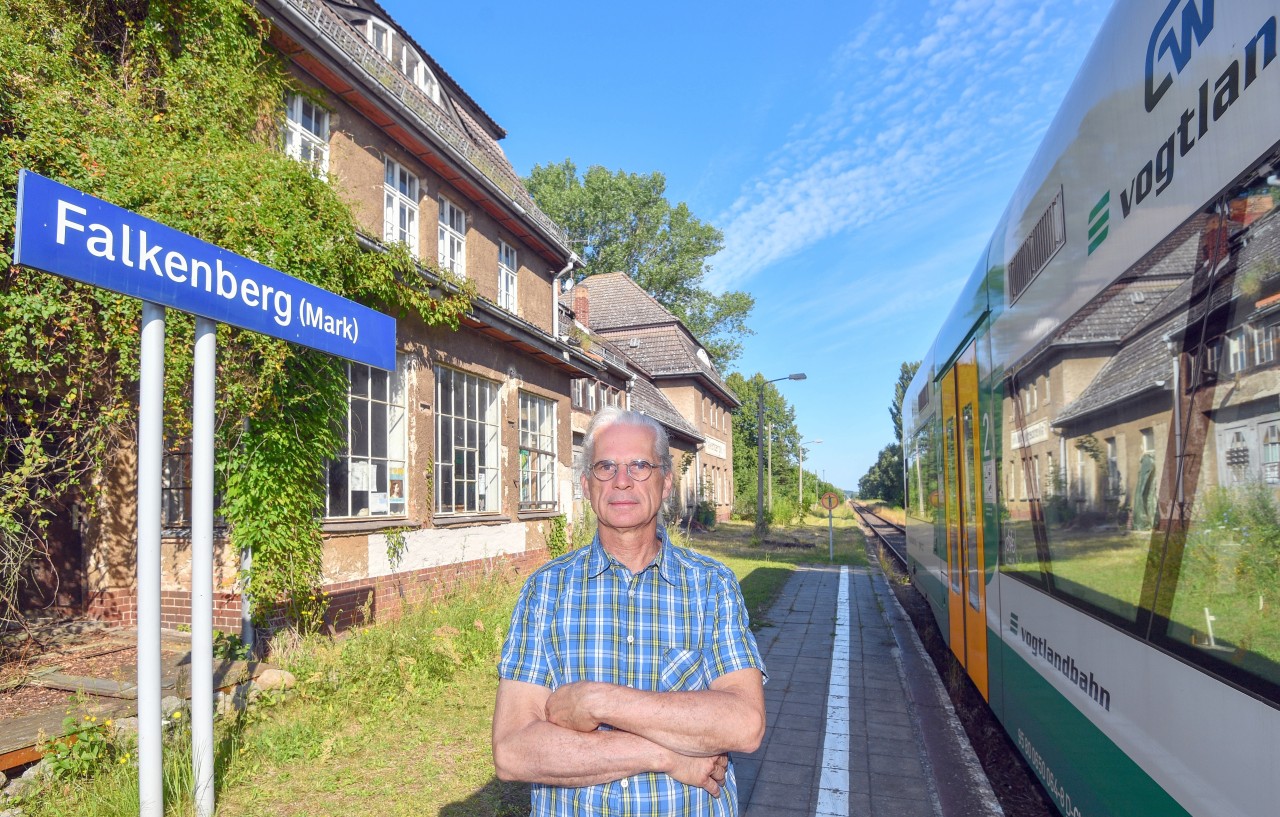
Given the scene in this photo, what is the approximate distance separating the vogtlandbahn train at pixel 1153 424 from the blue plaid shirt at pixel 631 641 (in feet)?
3.83

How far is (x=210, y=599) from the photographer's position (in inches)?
155

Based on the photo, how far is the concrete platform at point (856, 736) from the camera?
4516 mm

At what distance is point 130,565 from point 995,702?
7391 millimetres

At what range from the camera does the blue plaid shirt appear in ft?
6.19

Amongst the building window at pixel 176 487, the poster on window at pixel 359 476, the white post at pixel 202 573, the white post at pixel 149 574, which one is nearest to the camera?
the white post at pixel 149 574

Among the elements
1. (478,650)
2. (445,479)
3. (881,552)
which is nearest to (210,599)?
(478,650)

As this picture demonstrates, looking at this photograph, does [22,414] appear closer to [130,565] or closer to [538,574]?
[130,565]

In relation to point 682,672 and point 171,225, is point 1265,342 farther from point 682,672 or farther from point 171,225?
point 171,225

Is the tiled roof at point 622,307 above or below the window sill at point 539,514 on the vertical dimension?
above

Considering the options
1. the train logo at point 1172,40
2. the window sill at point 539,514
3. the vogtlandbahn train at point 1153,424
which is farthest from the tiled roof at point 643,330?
the train logo at point 1172,40

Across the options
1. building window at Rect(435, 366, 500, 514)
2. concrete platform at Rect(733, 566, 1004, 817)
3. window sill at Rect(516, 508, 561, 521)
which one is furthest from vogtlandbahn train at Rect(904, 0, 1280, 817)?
window sill at Rect(516, 508, 561, 521)

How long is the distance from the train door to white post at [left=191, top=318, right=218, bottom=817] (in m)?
4.73

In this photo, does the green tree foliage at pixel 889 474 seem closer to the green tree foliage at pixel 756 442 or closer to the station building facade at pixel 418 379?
the green tree foliage at pixel 756 442

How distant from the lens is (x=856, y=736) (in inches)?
225
